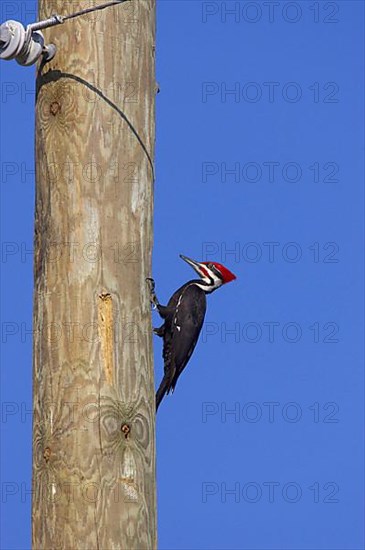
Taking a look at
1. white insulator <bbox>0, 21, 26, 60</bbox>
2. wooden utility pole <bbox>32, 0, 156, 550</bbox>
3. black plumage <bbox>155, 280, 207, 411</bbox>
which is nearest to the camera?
wooden utility pole <bbox>32, 0, 156, 550</bbox>

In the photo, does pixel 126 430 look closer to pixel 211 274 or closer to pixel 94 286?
pixel 94 286

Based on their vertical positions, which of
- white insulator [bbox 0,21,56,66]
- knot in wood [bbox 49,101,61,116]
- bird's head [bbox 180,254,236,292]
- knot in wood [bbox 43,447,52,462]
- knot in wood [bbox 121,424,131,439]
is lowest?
knot in wood [bbox 43,447,52,462]

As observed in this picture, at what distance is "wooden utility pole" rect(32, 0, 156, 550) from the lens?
2873mm

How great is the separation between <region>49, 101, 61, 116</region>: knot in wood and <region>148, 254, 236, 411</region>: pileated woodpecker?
282cm

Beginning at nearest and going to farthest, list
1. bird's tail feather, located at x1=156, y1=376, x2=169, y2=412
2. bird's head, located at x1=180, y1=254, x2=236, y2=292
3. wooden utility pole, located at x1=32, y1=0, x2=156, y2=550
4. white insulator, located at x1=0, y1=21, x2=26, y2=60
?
wooden utility pole, located at x1=32, y1=0, x2=156, y2=550 → white insulator, located at x1=0, y1=21, x2=26, y2=60 → bird's tail feather, located at x1=156, y1=376, x2=169, y2=412 → bird's head, located at x1=180, y1=254, x2=236, y2=292

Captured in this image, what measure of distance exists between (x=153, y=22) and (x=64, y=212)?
2.35ft

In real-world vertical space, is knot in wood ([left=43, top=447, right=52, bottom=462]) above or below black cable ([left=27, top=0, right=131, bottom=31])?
below

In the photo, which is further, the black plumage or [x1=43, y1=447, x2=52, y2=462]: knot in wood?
the black plumage

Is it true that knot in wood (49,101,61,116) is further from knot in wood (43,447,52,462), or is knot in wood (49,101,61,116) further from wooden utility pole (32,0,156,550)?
knot in wood (43,447,52,462)

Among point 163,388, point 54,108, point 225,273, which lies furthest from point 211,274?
point 54,108

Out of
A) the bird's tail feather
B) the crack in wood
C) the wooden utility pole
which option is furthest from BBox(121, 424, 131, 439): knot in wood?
the bird's tail feather

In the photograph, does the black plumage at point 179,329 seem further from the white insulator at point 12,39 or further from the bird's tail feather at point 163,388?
the white insulator at point 12,39

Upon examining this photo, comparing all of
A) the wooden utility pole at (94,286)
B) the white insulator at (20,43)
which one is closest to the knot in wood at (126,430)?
the wooden utility pole at (94,286)

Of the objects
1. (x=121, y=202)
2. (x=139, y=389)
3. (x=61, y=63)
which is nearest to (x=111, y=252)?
(x=121, y=202)
